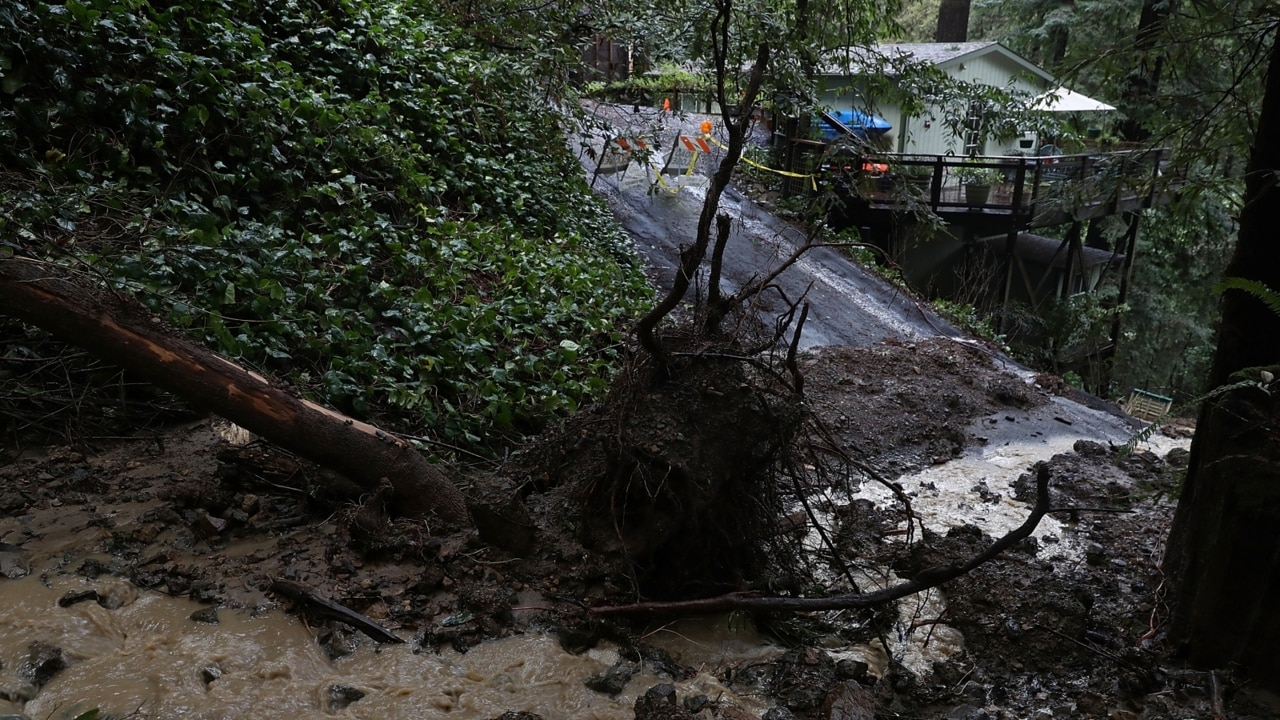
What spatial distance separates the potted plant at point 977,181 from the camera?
15144 mm

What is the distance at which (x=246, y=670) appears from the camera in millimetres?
3354

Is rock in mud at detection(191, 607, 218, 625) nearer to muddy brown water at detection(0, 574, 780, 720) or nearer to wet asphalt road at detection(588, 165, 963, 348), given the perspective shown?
muddy brown water at detection(0, 574, 780, 720)

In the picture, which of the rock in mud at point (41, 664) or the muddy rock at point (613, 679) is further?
the muddy rock at point (613, 679)

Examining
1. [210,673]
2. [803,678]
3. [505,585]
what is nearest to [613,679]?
[505,585]

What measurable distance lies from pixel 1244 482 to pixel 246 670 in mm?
4281

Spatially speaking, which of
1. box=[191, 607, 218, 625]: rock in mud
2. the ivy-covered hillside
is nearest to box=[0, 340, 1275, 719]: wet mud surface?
box=[191, 607, 218, 625]: rock in mud

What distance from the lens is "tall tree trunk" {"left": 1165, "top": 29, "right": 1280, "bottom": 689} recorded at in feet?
12.3

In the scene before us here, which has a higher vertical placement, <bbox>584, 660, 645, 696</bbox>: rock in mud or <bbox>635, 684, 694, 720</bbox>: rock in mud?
<bbox>635, 684, 694, 720</bbox>: rock in mud

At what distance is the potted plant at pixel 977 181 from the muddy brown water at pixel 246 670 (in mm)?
13403

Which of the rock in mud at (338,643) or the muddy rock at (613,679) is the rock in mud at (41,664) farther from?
the muddy rock at (613,679)

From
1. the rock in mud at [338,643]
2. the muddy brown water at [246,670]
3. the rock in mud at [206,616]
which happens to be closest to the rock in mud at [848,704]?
the muddy brown water at [246,670]

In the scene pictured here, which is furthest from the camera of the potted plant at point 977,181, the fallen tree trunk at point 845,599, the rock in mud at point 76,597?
the potted plant at point 977,181

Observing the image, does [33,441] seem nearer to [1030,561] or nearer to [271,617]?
[271,617]

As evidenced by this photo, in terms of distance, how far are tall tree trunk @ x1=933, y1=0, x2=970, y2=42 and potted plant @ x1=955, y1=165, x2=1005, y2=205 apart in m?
9.31
